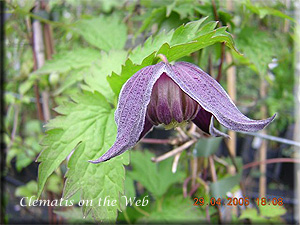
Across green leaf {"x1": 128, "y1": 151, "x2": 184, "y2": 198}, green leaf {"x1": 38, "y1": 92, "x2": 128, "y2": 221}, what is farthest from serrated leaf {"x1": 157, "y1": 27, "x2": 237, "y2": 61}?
green leaf {"x1": 128, "y1": 151, "x2": 184, "y2": 198}

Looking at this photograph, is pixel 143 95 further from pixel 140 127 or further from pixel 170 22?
pixel 170 22

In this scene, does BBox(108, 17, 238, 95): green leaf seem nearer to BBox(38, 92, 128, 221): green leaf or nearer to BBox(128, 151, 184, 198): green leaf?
BBox(38, 92, 128, 221): green leaf

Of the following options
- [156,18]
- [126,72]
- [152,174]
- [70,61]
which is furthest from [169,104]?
[152,174]

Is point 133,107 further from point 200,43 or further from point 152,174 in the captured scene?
point 152,174

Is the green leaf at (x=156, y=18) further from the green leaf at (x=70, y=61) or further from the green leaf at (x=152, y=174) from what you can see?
the green leaf at (x=152, y=174)

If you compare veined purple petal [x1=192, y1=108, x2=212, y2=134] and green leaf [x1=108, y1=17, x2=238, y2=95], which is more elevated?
green leaf [x1=108, y1=17, x2=238, y2=95]

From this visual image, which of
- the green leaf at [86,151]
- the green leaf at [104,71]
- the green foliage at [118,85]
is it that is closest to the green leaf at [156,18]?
the green foliage at [118,85]

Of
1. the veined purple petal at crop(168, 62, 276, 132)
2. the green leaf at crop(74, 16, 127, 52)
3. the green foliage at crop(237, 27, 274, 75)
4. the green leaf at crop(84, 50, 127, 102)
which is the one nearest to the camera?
the veined purple petal at crop(168, 62, 276, 132)
